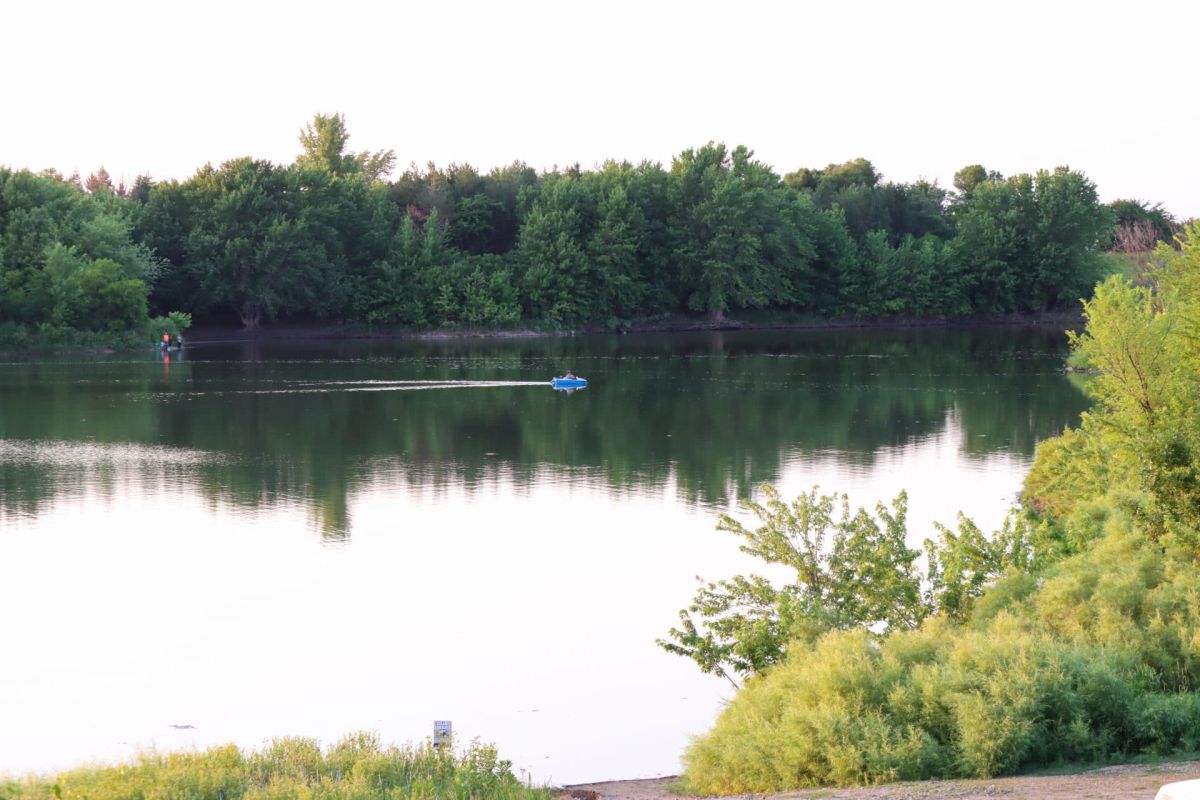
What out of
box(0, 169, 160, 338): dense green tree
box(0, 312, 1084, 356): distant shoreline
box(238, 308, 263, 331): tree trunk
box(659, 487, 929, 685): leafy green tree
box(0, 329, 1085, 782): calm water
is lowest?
box(0, 329, 1085, 782): calm water

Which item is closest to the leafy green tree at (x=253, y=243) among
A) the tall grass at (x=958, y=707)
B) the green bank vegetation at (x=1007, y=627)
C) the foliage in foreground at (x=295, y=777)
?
the green bank vegetation at (x=1007, y=627)

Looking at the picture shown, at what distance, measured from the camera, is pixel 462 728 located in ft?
49.5

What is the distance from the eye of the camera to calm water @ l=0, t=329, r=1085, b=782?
1584 cm

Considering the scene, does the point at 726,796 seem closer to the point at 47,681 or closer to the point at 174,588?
the point at 47,681

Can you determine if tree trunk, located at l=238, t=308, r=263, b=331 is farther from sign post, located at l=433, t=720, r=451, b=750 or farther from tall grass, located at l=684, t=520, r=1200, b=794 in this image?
tall grass, located at l=684, t=520, r=1200, b=794

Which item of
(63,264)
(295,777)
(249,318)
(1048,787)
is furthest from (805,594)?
(249,318)

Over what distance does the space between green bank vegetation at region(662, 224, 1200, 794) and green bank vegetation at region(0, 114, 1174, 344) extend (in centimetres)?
6012

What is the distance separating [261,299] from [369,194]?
44.1 feet

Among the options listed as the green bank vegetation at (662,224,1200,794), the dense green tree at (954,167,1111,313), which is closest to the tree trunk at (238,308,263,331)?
the dense green tree at (954,167,1111,313)

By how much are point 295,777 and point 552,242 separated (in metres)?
77.9

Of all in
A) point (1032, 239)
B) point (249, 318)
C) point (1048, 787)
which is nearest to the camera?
point (1048, 787)

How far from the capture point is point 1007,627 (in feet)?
42.8

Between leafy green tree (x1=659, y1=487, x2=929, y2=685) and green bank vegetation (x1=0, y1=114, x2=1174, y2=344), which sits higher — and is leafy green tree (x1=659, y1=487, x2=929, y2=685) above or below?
below

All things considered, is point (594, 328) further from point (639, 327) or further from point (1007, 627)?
point (1007, 627)
